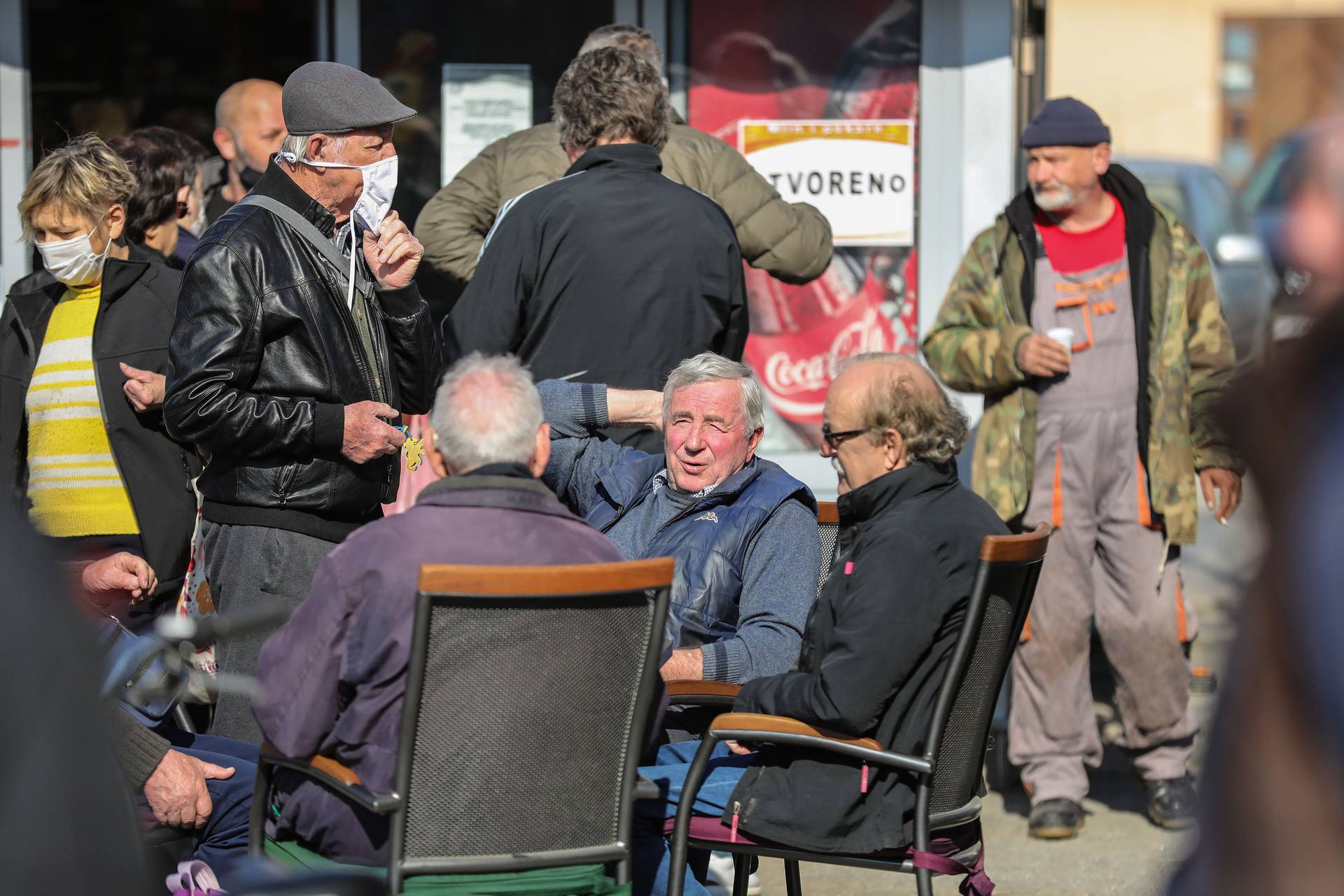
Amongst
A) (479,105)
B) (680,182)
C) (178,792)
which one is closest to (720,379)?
(680,182)

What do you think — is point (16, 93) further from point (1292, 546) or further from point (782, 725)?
point (1292, 546)

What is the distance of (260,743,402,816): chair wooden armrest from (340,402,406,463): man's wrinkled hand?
0.89 meters

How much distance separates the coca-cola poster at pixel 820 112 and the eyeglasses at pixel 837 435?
283 centimetres

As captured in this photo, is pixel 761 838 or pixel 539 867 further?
pixel 761 838

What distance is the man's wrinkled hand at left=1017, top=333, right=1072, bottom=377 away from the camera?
518cm

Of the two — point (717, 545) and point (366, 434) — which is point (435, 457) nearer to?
point (366, 434)

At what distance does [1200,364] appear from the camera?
532 cm

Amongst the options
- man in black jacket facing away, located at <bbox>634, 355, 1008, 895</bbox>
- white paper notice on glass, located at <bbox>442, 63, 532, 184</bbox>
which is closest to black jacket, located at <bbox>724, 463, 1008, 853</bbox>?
man in black jacket facing away, located at <bbox>634, 355, 1008, 895</bbox>

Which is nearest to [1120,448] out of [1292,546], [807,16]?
[807,16]

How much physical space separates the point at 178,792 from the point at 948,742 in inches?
56.1

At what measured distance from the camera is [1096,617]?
5418 mm

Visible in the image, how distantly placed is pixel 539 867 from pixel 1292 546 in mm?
2013

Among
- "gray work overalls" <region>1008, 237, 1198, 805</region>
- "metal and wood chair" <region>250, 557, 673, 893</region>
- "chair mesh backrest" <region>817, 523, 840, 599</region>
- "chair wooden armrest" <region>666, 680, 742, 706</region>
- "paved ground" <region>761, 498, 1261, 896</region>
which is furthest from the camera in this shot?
"gray work overalls" <region>1008, 237, 1198, 805</region>

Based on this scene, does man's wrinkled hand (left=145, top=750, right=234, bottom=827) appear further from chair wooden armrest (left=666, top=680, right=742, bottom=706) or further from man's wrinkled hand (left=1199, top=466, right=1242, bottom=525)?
man's wrinkled hand (left=1199, top=466, right=1242, bottom=525)
